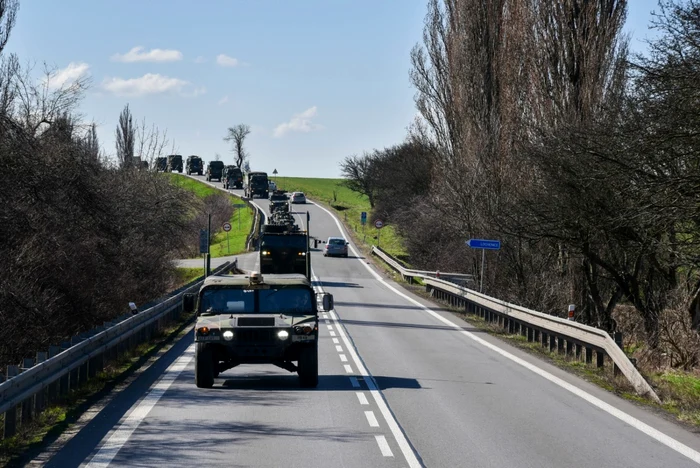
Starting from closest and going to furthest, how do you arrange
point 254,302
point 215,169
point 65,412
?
point 65,412 → point 254,302 → point 215,169

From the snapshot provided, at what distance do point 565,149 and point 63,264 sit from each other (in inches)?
498

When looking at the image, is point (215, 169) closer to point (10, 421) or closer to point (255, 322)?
point (255, 322)

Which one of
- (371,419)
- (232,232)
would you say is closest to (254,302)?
(371,419)

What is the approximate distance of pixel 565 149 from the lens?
80.2 feet

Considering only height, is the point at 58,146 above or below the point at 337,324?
above

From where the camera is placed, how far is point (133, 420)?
12156mm

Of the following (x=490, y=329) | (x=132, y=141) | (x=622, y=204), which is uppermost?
(x=132, y=141)

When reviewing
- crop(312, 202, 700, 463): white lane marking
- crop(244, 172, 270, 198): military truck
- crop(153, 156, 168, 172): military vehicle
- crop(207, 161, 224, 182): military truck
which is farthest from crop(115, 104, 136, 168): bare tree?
crop(207, 161, 224, 182): military truck

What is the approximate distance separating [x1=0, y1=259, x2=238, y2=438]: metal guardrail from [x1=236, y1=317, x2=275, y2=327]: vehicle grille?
7.63ft

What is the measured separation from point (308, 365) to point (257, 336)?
2.97 feet

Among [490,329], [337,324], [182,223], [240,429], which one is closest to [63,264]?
[337,324]

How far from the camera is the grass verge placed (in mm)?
10234

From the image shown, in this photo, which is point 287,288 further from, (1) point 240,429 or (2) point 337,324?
(2) point 337,324

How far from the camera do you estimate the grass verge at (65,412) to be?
33.6 feet
